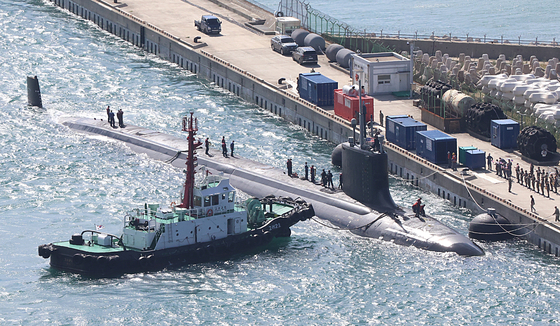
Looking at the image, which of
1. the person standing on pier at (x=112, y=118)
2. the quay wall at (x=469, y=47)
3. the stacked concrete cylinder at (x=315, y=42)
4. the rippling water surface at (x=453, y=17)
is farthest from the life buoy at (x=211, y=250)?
the rippling water surface at (x=453, y=17)

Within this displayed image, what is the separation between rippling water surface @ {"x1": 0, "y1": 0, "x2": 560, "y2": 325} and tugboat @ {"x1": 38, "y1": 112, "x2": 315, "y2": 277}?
74 centimetres

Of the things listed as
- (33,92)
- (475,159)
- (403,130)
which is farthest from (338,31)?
(475,159)

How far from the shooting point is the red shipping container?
82.3 metres

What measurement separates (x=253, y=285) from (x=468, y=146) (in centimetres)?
2764

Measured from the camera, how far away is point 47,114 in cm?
8838

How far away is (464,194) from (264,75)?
34056 mm

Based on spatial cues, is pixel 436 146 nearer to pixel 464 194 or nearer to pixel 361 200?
pixel 464 194

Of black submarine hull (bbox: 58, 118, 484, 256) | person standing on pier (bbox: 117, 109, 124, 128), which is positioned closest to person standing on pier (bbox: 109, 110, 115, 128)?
person standing on pier (bbox: 117, 109, 124, 128)

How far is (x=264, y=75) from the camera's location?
3839 inches

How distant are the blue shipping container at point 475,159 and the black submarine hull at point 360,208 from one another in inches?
460

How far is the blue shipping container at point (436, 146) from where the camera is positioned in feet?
239

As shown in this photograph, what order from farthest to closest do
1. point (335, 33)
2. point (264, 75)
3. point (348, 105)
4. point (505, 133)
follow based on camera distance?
point (335, 33) < point (264, 75) < point (348, 105) < point (505, 133)

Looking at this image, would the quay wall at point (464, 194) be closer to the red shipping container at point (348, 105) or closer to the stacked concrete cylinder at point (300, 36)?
the red shipping container at point (348, 105)

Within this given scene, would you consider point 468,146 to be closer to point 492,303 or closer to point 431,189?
point 431,189
